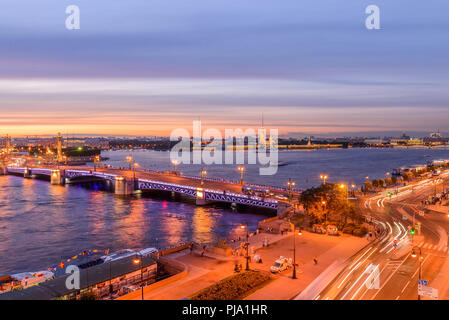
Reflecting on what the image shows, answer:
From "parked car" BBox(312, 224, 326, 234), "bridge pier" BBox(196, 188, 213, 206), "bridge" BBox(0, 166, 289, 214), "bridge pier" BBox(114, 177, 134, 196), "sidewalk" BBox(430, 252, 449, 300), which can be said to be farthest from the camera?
"bridge pier" BBox(114, 177, 134, 196)

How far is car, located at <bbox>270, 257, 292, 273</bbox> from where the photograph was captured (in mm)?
19875

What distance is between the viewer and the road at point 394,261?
17.0 metres

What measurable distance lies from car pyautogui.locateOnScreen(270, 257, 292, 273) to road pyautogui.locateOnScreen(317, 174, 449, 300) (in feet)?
9.40

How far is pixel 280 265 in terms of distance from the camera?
66.0ft

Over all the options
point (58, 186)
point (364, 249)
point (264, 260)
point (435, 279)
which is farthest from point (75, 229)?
point (58, 186)

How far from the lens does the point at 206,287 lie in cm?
1811

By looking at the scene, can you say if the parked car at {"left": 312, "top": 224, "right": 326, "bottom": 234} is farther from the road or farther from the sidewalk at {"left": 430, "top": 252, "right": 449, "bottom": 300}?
the sidewalk at {"left": 430, "top": 252, "right": 449, "bottom": 300}

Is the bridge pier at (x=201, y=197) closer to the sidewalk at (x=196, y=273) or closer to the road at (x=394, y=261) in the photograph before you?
the road at (x=394, y=261)

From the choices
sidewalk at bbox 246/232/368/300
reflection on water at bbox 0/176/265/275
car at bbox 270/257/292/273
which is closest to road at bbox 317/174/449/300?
sidewalk at bbox 246/232/368/300

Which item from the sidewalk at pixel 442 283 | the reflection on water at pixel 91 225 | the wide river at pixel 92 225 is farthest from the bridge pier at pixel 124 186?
the sidewalk at pixel 442 283

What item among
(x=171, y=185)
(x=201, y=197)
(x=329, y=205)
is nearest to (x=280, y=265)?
(x=329, y=205)

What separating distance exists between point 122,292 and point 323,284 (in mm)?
10677

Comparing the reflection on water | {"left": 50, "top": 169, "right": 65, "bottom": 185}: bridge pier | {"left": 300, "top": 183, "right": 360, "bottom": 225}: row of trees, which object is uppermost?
{"left": 300, "top": 183, "right": 360, "bottom": 225}: row of trees
